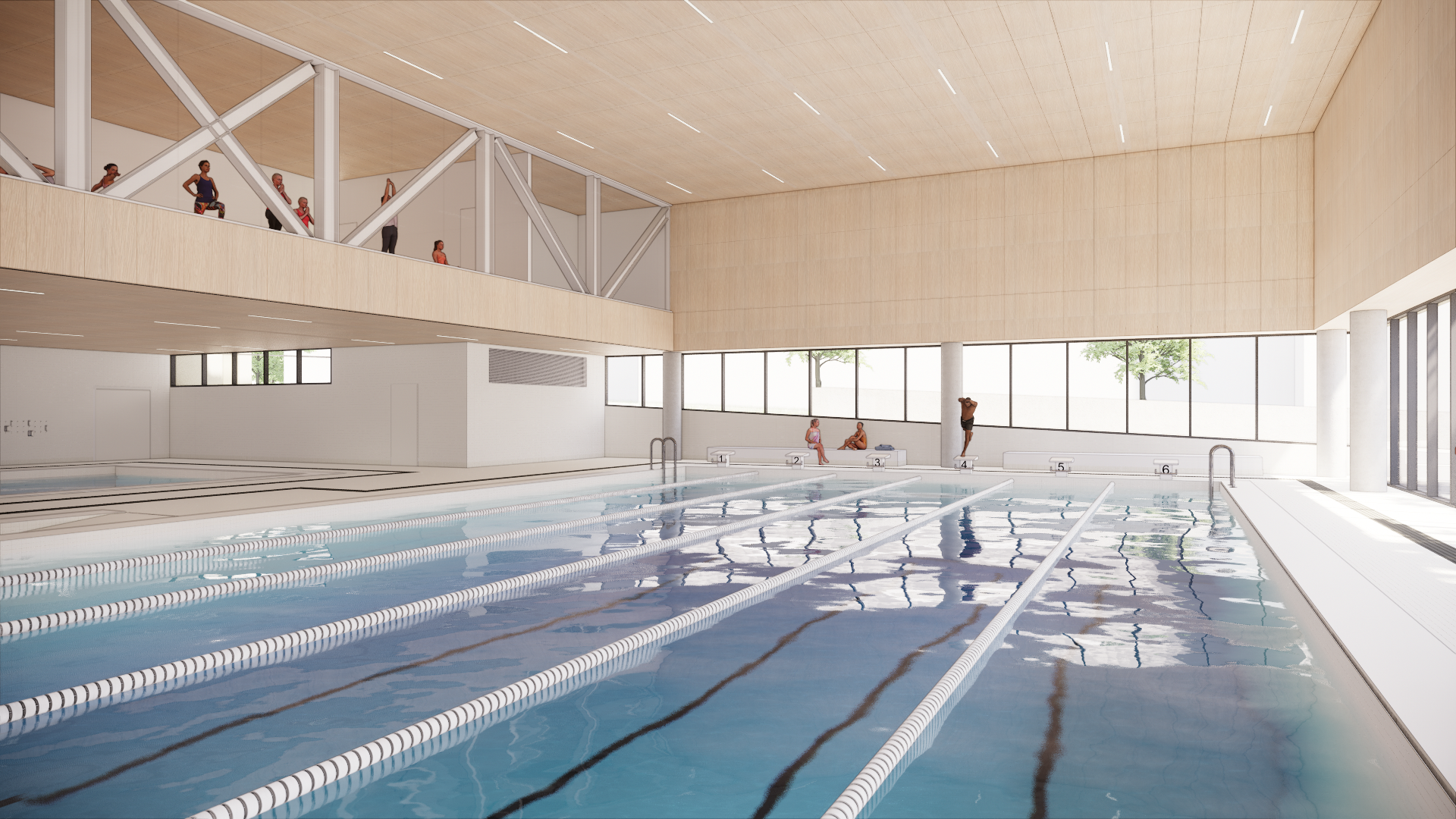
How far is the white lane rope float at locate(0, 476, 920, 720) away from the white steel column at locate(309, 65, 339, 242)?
6999mm

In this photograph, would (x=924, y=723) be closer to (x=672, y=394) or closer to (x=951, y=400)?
(x=951, y=400)

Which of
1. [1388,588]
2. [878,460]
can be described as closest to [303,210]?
[878,460]

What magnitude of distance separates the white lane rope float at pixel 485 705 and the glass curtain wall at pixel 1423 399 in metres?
8.78

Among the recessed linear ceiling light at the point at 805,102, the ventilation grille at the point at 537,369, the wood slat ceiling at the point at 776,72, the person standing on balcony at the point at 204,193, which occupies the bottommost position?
the ventilation grille at the point at 537,369

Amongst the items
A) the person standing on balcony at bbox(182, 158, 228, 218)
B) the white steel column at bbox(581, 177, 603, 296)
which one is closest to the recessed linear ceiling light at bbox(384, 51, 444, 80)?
the person standing on balcony at bbox(182, 158, 228, 218)

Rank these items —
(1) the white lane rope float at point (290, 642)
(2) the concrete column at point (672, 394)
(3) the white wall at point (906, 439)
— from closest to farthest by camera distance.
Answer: (1) the white lane rope float at point (290, 642) → (3) the white wall at point (906, 439) → (2) the concrete column at point (672, 394)

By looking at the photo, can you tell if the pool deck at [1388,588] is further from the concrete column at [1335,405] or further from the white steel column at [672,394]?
the white steel column at [672,394]

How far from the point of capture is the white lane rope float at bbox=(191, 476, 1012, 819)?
120 inches

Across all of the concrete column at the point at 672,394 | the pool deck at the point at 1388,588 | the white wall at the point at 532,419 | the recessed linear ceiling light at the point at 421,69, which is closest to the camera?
the pool deck at the point at 1388,588

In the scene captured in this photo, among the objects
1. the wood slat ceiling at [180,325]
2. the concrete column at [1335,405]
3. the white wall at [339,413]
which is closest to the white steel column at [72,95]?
the wood slat ceiling at [180,325]

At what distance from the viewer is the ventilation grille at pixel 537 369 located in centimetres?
1858

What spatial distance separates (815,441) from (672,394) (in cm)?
360

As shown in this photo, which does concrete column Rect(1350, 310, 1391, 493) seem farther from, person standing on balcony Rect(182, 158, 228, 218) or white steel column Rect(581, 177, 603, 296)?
person standing on balcony Rect(182, 158, 228, 218)

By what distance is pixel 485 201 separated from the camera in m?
14.9
